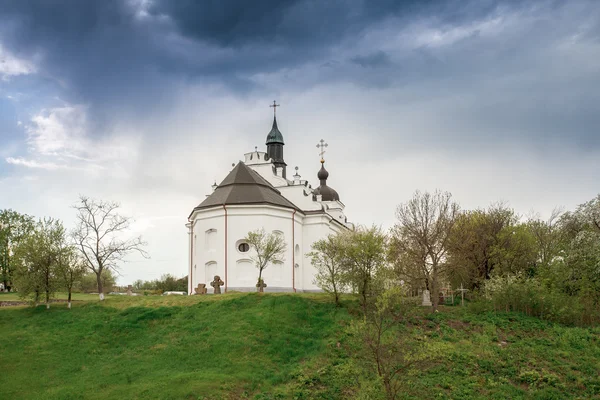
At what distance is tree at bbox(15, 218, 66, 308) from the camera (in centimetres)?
3275

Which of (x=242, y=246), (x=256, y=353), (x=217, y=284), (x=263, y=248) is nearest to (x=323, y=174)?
(x=242, y=246)

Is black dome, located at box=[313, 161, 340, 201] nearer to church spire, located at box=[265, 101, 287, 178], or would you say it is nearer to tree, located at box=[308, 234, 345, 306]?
church spire, located at box=[265, 101, 287, 178]

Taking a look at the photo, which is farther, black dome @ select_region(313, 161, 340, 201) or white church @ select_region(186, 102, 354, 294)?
Answer: black dome @ select_region(313, 161, 340, 201)

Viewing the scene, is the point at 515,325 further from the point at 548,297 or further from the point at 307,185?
the point at 307,185

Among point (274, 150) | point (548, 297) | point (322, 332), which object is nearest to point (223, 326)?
point (322, 332)

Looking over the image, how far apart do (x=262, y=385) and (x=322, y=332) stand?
19.2ft

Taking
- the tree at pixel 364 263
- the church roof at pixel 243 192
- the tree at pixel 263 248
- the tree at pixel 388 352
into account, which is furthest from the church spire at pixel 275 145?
the tree at pixel 388 352

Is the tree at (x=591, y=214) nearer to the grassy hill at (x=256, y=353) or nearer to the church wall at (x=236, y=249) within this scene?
the grassy hill at (x=256, y=353)

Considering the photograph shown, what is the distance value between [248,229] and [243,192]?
10.3 feet

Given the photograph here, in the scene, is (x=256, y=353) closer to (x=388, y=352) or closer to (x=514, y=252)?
(x=388, y=352)

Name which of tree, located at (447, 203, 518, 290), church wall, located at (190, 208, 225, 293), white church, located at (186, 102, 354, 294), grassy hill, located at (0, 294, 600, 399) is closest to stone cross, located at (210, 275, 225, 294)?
white church, located at (186, 102, 354, 294)

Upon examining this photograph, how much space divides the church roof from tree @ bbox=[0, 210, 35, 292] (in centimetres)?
1948

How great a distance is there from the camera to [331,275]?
32.3m

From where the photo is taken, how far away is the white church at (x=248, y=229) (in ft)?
132
